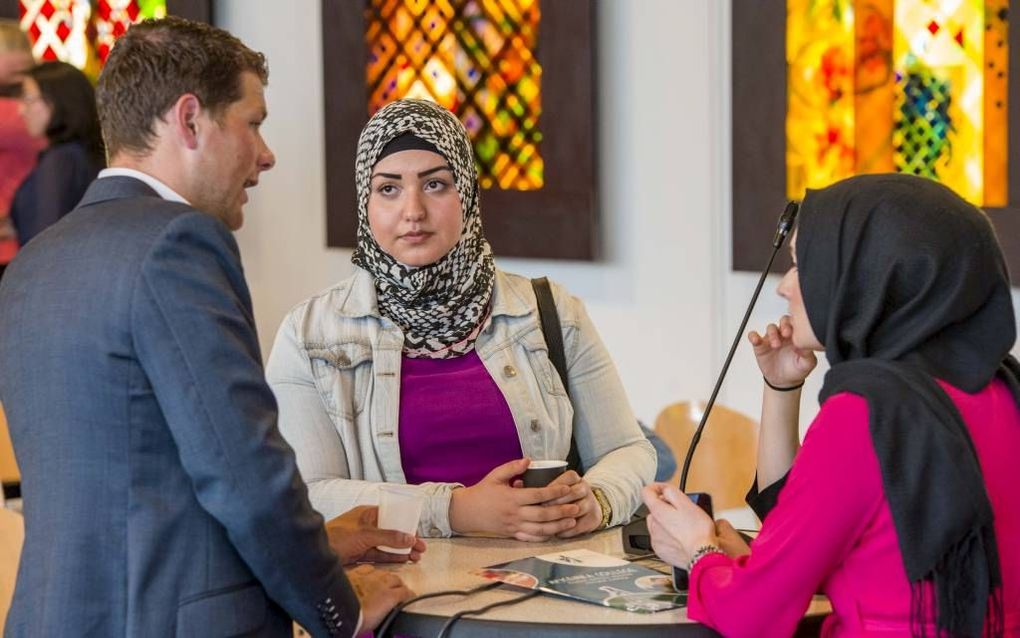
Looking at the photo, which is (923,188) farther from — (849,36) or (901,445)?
(849,36)

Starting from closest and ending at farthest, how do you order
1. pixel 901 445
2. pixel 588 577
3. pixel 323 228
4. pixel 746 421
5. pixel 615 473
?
pixel 901 445 → pixel 588 577 → pixel 615 473 → pixel 746 421 → pixel 323 228

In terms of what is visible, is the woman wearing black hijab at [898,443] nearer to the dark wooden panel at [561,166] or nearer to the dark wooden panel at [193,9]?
the dark wooden panel at [561,166]

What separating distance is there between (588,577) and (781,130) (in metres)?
1.90

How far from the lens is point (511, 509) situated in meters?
2.22

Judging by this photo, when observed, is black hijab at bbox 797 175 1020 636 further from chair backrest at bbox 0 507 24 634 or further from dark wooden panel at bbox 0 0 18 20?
dark wooden panel at bbox 0 0 18 20

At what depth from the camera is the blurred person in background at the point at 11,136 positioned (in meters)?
4.50

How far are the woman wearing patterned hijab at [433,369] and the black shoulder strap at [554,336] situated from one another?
1 cm

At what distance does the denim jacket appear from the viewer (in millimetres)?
2391

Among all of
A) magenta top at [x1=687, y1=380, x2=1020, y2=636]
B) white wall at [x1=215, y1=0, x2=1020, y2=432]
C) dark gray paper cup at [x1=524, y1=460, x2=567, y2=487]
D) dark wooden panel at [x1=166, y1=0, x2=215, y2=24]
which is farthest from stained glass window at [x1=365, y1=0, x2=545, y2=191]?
magenta top at [x1=687, y1=380, x2=1020, y2=636]

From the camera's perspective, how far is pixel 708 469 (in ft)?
11.1

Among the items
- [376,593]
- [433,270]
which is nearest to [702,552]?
Result: [376,593]

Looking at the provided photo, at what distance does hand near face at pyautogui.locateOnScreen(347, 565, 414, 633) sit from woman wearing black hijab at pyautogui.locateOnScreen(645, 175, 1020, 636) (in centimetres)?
A: 41

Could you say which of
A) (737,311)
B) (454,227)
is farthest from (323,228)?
(454,227)

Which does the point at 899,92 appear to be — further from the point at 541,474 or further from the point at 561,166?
the point at 541,474
